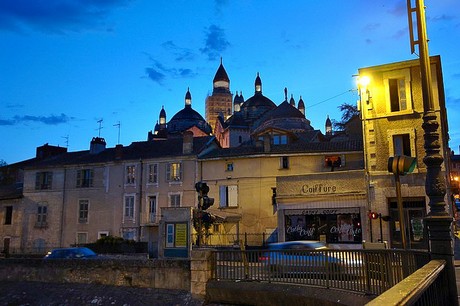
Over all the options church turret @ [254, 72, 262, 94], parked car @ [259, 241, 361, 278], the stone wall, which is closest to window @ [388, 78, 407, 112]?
parked car @ [259, 241, 361, 278]

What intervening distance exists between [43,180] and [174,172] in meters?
14.9

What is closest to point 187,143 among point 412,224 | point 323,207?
point 323,207

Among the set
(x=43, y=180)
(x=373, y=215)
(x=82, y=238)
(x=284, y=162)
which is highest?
(x=284, y=162)

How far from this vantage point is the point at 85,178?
4300 centimetres

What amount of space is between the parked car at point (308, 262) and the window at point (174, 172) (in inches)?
1051

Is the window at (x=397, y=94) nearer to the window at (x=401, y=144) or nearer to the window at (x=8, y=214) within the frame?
the window at (x=401, y=144)

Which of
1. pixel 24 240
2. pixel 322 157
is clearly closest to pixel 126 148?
pixel 24 240

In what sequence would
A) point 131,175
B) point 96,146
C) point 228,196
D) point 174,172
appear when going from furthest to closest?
point 96,146 → point 131,175 → point 174,172 → point 228,196

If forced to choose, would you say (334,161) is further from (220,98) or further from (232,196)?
(220,98)

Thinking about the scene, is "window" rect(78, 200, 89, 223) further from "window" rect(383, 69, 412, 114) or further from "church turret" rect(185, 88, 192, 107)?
"church turret" rect(185, 88, 192, 107)

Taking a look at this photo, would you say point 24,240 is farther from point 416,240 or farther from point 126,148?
point 416,240

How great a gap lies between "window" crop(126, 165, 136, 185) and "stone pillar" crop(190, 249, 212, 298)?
88.6ft

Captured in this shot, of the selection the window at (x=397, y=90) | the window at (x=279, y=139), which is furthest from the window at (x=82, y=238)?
the window at (x=397, y=90)

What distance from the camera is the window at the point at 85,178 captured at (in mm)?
42719
